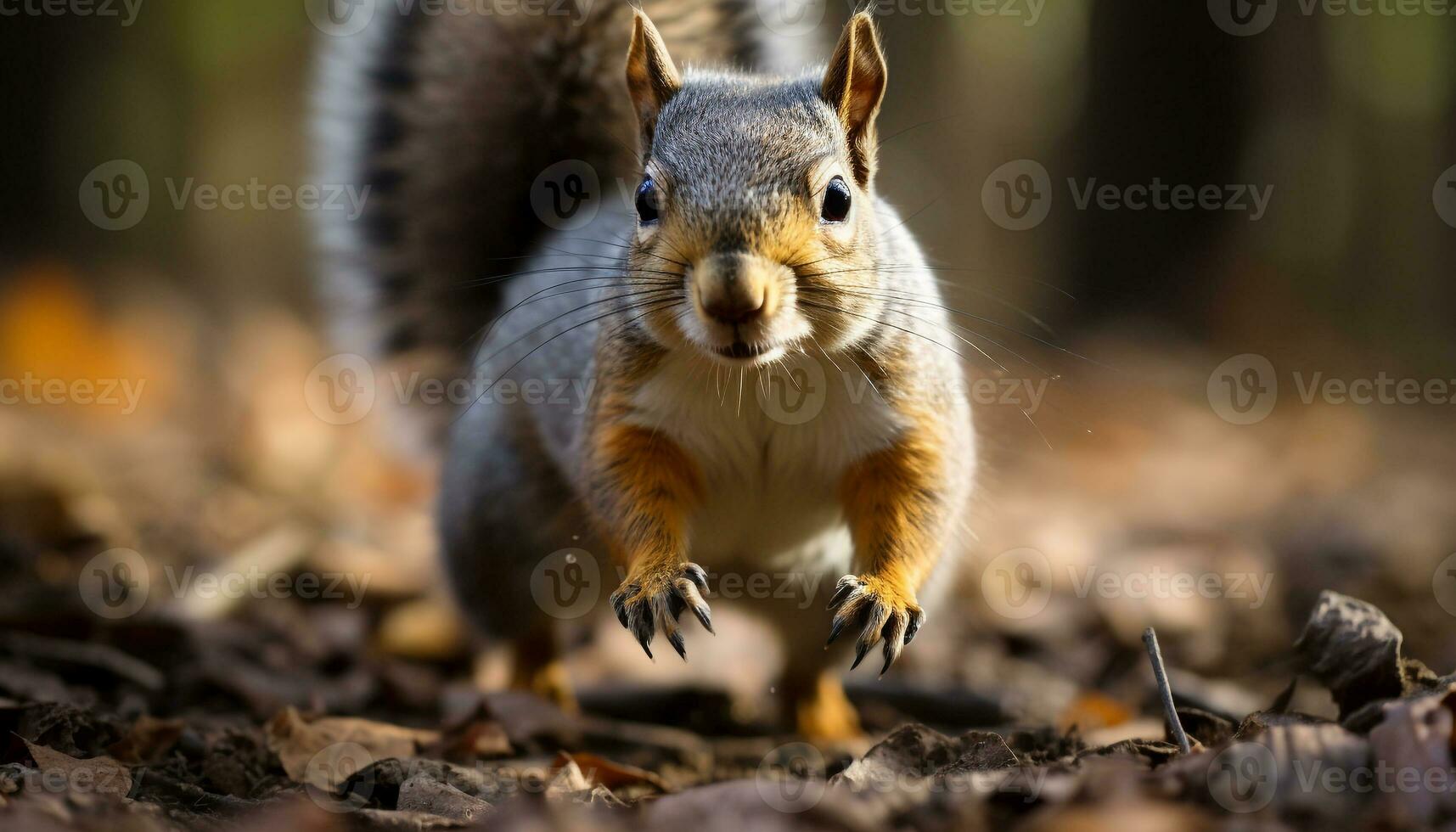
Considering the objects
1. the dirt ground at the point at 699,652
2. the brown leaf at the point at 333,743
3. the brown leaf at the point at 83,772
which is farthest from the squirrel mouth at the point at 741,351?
the brown leaf at the point at 83,772

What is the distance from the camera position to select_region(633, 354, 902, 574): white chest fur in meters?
2.65

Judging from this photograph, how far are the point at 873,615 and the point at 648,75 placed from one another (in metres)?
1.30

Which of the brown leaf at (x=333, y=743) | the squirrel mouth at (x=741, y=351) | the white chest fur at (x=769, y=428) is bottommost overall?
the brown leaf at (x=333, y=743)

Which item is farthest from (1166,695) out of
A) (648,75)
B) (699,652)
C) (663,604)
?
(699,652)

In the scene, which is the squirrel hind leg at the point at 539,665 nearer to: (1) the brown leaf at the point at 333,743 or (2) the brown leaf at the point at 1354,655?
(1) the brown leaf at the point at 333,743

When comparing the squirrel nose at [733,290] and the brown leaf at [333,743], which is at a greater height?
the squirrel nose at [733,290]

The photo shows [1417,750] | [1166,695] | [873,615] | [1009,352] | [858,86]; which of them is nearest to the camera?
[1417,750]

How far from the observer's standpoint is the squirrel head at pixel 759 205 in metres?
2.23

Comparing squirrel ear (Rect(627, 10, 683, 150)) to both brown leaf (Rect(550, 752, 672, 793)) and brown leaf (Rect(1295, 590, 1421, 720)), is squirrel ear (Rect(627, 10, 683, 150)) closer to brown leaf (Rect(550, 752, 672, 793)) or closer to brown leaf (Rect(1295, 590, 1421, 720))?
brown leaf (Rect(550, 752, 672, 793))

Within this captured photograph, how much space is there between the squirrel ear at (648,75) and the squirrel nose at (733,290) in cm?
71

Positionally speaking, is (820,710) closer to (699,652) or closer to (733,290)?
(699,652)

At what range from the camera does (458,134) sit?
12.9 feet

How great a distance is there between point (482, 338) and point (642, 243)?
159cm

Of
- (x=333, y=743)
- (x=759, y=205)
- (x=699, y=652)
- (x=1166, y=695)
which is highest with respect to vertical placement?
(x=759, y=205)
